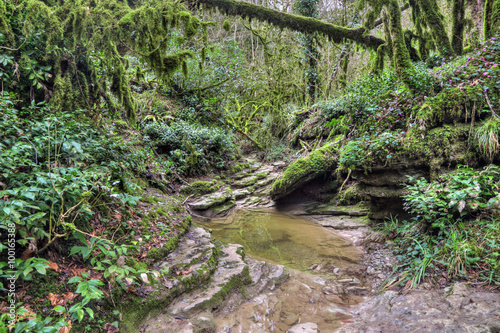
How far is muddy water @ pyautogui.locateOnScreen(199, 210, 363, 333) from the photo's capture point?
3.03 meters

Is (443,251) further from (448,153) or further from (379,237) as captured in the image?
(448,153)

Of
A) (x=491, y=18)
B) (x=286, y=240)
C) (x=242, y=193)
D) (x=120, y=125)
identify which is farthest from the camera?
(x=242, y=193)

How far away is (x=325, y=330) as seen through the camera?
2891 millimetres

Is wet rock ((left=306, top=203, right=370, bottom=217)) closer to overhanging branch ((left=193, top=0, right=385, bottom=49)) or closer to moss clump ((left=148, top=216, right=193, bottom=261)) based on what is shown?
moss clump ((left=148, top=216, right=193, bottom=261))

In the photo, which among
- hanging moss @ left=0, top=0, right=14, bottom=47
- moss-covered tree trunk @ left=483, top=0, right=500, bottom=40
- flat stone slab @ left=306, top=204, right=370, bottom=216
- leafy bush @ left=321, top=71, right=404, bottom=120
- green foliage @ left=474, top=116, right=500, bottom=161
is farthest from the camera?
flat stone slab @ left=306, top=204, right=370, bottom=216

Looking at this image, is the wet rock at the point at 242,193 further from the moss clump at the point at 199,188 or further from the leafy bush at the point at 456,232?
the leafy bush at the point at 456,232

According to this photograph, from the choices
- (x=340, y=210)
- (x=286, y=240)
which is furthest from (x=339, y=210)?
(x=286, y=240)

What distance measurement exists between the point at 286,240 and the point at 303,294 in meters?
2.43

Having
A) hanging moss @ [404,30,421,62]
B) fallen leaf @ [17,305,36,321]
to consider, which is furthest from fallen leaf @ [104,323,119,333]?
hanging moss @ [404,30,421,62]

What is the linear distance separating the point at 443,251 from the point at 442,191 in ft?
3.29

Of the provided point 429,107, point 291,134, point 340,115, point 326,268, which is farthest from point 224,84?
point 326,268

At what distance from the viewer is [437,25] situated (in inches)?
259

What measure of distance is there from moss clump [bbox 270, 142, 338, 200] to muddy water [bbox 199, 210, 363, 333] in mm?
1253

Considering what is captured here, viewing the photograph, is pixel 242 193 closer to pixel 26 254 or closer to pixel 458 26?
pixel 26 254
